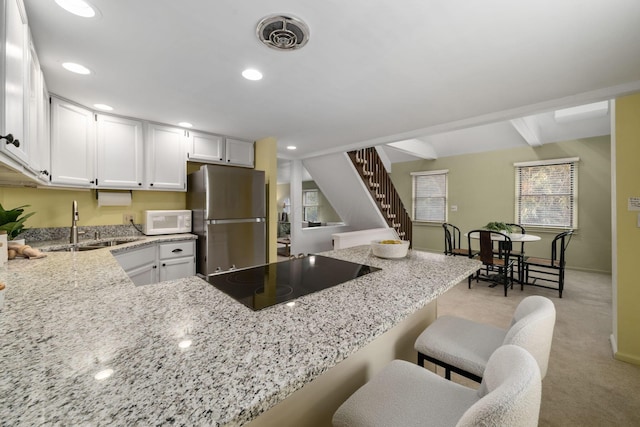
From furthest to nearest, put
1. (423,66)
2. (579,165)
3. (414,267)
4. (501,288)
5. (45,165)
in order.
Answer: (579,165) < (501,288) < (45,165) < (423,66) < (414,267)

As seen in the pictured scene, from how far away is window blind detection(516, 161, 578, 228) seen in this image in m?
5.12

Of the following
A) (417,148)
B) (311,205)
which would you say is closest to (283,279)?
(417,148)

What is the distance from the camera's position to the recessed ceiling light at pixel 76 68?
1.91 m

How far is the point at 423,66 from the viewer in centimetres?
194

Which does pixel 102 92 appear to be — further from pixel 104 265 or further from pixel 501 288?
pixel 501 288

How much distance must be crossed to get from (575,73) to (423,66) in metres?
1.22

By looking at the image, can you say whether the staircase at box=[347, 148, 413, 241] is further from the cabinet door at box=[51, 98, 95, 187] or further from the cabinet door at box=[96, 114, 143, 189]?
the cabinet door at box=[51, 98, 95, 187]

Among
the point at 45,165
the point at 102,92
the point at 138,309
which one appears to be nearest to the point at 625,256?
the point at 138,309

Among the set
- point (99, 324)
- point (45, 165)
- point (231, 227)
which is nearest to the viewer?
point (99, 324)

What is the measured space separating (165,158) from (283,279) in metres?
2.87

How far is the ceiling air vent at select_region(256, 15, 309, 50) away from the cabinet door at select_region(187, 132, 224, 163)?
2.34m

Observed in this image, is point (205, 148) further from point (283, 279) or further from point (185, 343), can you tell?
point (185, 343)

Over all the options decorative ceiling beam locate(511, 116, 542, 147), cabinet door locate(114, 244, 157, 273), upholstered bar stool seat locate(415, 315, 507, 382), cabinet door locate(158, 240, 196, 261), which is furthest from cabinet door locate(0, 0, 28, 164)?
decorative ceiling beam locate(511, 116, 542, 147)

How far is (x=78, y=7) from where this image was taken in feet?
4.50
